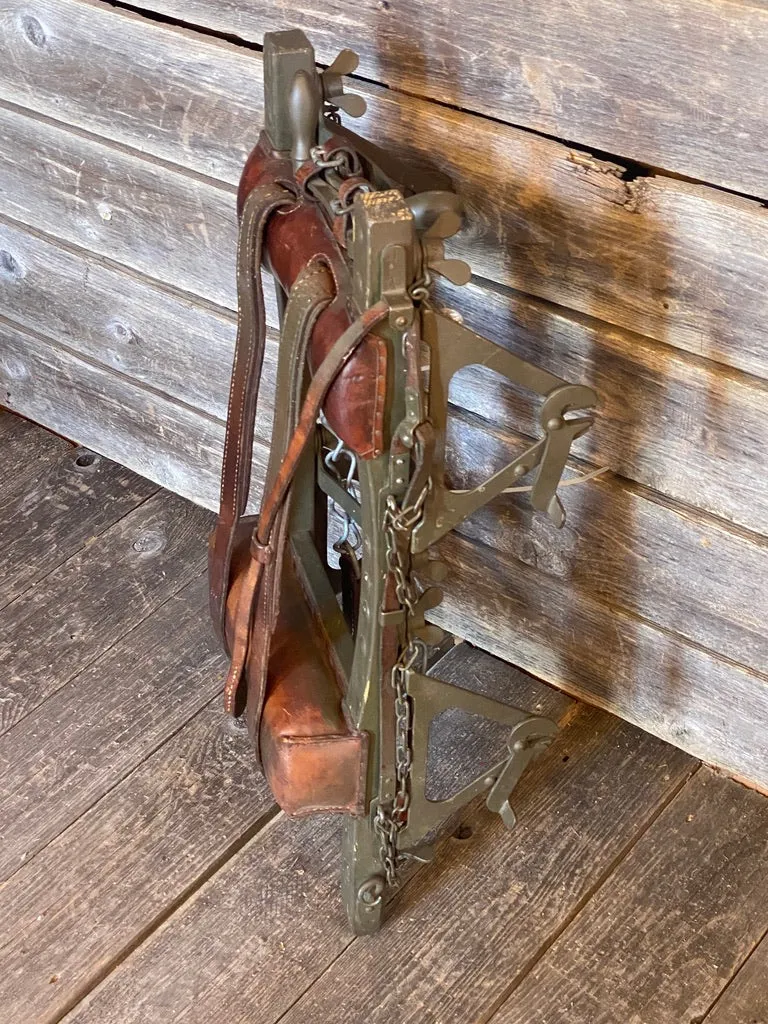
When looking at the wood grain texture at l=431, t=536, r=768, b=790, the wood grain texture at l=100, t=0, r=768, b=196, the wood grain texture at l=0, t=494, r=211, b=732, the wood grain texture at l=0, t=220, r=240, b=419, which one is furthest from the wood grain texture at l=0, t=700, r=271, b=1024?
the wood grain texture at l=100, t=0, r=768, b=196

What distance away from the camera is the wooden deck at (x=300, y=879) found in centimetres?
118

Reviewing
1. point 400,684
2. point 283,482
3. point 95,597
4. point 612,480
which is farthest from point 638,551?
point 95,597

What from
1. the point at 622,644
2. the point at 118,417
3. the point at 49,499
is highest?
the point at 622,644

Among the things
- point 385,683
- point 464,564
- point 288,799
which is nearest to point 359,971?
point 288,799

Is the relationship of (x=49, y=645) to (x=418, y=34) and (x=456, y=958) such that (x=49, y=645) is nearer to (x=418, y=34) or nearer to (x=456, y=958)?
(x=456, y=958)

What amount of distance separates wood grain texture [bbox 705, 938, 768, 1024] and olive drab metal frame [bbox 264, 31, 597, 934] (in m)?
0.25

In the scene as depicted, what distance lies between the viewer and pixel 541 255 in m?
1.10

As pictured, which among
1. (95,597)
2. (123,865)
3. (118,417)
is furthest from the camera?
(118,417)

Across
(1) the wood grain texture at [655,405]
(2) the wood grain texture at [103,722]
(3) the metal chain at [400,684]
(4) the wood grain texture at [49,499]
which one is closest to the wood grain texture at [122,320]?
(4) the wood grain texture at [49,499]

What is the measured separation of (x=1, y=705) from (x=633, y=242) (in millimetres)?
905

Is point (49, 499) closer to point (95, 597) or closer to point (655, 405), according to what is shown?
point (95, 597)

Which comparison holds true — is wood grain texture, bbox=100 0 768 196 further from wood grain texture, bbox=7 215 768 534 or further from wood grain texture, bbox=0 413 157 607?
wood grain texture, bbox=0 413 157 607

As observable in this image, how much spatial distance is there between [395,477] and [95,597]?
76 centimetres

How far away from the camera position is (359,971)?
119cm
